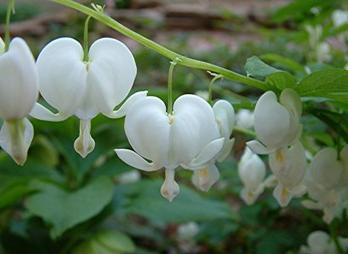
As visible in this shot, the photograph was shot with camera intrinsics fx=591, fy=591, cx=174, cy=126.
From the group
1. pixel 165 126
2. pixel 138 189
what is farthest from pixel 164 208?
pixel 165 126

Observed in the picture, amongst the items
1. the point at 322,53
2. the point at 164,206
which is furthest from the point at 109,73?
the point at 322,53

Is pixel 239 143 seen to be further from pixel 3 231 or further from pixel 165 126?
pixel 165 126

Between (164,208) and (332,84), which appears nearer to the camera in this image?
(332,84)

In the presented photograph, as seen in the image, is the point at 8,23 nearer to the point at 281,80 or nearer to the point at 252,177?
the point at 281,80

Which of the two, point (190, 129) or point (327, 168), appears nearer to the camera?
point (190, 129)

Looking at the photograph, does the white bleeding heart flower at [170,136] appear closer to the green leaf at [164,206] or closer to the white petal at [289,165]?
the white petal at [289,165]

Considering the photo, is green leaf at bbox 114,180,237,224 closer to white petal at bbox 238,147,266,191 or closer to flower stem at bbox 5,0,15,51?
white petal at bbox 238,147,266,191
